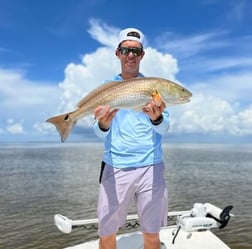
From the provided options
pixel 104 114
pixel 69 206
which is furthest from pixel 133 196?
pixel 69 206

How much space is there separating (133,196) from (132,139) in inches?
33.5

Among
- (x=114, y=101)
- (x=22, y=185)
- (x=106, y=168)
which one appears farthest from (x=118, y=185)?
(x=22, y=185)

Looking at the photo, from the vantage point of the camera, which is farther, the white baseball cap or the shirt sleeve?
the white baseball cap

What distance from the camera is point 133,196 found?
527 centimetres

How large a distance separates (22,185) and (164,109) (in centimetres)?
2890

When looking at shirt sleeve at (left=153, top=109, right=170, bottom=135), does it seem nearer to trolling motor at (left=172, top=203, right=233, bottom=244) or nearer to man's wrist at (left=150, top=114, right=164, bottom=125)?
man's wrist at (left=150, top=114, right=164, bottom=125)

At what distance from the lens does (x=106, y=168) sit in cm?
524

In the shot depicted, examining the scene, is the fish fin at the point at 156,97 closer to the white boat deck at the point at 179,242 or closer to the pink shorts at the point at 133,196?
the pink shorts at the point at 133,196

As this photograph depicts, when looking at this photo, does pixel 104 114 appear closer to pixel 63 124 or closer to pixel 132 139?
pixel 63 124

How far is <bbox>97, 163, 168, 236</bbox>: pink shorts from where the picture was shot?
507 cm

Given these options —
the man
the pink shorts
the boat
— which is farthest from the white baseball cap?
the boat

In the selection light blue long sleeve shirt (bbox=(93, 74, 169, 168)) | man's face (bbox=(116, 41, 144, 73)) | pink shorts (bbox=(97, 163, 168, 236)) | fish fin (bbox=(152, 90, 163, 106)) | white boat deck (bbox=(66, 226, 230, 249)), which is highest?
man's face (bbox=(116, 41, 144, 73))

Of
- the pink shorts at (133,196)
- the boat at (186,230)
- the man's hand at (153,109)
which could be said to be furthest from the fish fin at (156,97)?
the boat at (186,230)

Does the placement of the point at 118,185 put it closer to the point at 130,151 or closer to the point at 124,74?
the point at 130,151
